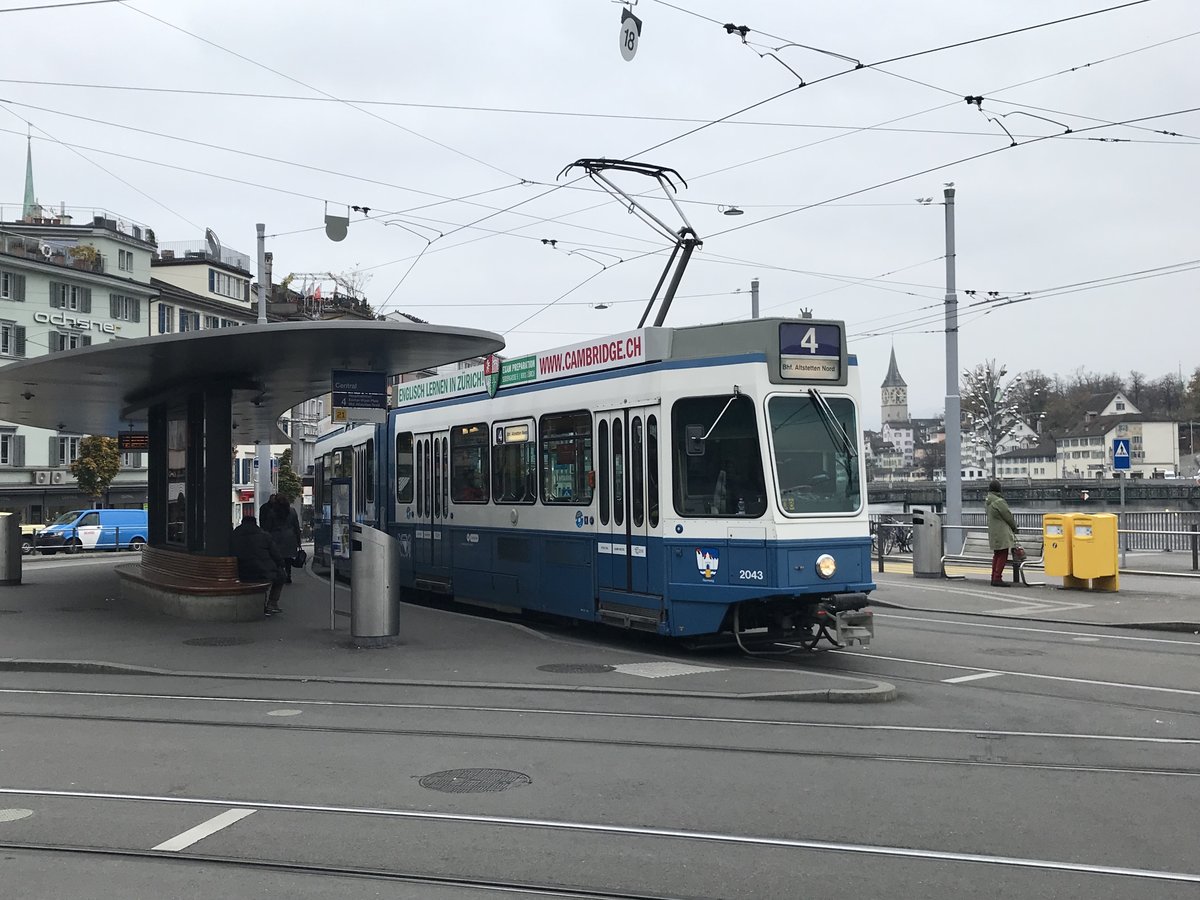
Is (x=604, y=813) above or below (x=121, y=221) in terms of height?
below

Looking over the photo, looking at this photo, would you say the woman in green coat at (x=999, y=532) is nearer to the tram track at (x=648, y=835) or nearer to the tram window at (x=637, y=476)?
the tram window at (x=637, y=476)

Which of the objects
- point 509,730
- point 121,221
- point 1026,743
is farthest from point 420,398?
point 121,221

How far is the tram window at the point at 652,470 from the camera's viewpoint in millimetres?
12750

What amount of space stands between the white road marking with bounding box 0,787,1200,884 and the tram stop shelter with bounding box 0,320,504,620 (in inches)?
263

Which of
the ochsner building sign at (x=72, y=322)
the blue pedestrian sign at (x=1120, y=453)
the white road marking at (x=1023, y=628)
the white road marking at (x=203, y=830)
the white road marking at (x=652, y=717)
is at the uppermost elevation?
the ochsner building sign at (x=72, y=322)

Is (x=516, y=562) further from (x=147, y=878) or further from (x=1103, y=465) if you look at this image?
(x=1103, y=465)

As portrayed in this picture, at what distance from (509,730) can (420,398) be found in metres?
10.6

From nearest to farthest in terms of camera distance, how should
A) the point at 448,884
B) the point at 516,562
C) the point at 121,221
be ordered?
the point at 448,884
the point at 516,562
the point at 121,221

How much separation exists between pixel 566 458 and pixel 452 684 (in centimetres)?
390

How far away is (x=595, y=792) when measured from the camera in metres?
7.28

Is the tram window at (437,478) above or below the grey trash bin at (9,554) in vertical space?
above

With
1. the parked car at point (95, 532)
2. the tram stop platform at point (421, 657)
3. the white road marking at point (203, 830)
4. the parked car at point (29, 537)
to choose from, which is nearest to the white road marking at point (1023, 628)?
the tram stop platform at point (421, 657)

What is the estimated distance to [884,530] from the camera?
1216 inches

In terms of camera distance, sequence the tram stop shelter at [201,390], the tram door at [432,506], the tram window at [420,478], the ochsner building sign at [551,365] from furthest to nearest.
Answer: the tram window at [420,478], the tram door at [432,506], the tram stop shelter at [201,390], the ochsner building sign at [551,365]
